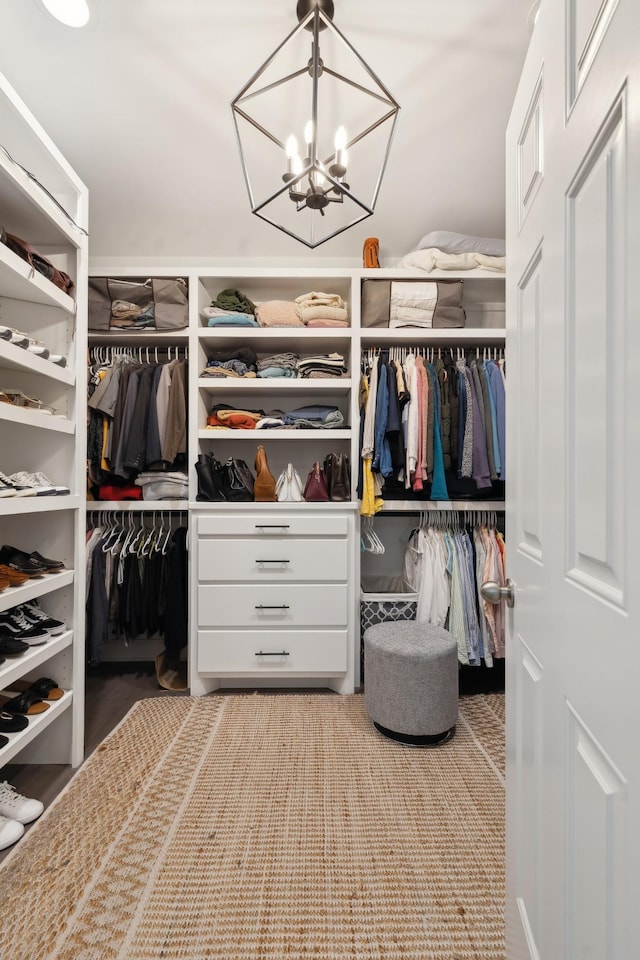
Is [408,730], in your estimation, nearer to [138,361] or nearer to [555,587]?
[555,587]

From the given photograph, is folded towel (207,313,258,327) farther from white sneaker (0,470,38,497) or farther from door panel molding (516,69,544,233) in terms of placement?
door panel molding (516,69,544,233)

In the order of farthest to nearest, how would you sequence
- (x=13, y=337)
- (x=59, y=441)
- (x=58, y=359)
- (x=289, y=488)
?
(x=289, y=488) → (x=59, y=441) → (x=58, y=359) → (x=13, y=337)

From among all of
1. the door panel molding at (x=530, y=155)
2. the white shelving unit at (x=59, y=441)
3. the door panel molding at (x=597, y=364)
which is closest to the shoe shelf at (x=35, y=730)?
the white shelving unit at (x=59, y=441)

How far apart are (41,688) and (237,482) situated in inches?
48.1

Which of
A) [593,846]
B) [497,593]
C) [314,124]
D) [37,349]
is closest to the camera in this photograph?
[593,846]

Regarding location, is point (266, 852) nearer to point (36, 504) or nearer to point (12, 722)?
point (12, 722)

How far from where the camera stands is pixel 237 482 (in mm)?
2541

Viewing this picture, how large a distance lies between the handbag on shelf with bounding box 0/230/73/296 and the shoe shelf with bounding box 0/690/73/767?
152 cm

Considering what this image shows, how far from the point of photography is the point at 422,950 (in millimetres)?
1131

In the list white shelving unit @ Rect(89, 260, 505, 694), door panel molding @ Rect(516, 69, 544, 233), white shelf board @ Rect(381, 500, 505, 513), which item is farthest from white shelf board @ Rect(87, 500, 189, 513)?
door panel molding @ Rect(516, 69, 544, 233)

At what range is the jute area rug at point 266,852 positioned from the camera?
45.8 inches

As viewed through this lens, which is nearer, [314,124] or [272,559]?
[314,124]

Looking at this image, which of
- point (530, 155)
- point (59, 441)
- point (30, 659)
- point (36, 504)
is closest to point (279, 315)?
point (59, 441)

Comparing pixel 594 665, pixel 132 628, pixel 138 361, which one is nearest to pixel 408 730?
pixel 132 628
